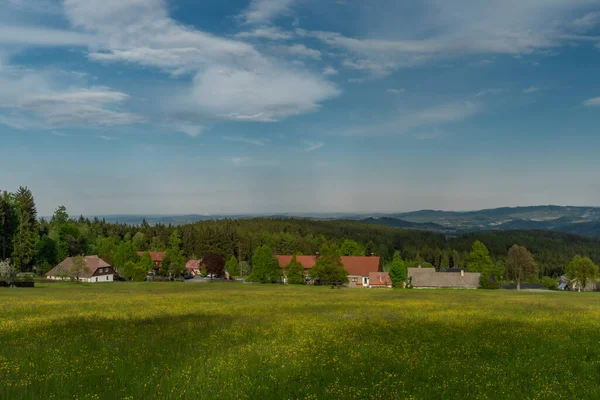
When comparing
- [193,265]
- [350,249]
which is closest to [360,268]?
[350,249]

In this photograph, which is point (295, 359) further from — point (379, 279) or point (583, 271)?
point (583, 271)

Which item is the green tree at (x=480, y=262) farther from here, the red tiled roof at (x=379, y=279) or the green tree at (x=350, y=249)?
the green tree at (x=350, y=249)

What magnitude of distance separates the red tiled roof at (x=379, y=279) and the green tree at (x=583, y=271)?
4780 centimetres

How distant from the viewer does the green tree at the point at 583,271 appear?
10469 centimetres

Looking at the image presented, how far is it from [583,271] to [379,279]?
53158 millimetres

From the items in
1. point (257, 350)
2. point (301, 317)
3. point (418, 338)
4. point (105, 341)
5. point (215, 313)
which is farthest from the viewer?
point (215, 313)

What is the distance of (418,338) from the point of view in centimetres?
1898

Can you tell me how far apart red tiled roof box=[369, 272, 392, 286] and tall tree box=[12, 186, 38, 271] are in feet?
297

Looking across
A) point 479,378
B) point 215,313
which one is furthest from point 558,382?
point 215,313

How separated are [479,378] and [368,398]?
4279 mm

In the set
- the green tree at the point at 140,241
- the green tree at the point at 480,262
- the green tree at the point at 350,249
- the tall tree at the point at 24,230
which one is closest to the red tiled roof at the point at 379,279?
the green tree at the point at 480,262

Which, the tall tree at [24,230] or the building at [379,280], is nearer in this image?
the tall tree at [24,230]

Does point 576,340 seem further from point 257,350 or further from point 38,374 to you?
point 38,374

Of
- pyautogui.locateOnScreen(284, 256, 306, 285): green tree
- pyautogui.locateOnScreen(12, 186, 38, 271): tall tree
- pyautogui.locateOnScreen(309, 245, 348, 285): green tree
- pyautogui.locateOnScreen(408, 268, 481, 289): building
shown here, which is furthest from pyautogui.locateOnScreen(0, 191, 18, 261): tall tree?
pyautogui.locateOnScreen(408, 268, 481, 289): building
